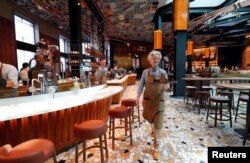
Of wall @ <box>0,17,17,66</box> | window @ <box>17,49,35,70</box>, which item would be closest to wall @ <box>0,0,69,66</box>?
wall @ <box>0,17,17,66</box>

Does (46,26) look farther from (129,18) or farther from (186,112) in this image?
(186,112)

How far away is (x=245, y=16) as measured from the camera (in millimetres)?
9094

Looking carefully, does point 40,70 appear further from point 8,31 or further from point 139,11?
point 139,11

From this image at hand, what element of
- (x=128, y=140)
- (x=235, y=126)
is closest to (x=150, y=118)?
(x=128, y=140)

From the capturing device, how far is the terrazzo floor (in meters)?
2.55

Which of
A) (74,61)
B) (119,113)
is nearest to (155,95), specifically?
(119,113)

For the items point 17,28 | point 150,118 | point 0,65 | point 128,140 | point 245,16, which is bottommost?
point 128,140

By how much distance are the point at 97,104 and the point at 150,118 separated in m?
1.01

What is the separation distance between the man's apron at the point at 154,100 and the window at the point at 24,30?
863 centimetres

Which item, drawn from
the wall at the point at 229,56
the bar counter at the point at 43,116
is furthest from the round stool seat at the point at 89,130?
the wall at the point at 229,56

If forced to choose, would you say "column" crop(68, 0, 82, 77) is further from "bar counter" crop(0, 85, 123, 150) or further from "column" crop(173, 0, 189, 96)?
"bar counter" crop(0, 85, 123, 150)

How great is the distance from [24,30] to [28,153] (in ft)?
33.0

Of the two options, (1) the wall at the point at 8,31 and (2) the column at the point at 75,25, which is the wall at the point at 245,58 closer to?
(2) the column at the point at 75,25

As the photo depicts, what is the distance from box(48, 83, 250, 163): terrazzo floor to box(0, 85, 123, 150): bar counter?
Result: 1.40 feet
